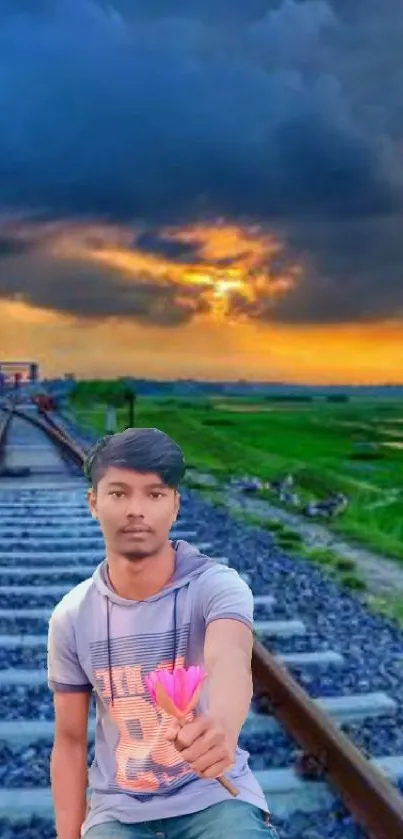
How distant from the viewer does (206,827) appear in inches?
78.8

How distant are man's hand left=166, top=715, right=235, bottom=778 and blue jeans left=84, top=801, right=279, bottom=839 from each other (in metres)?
0.31

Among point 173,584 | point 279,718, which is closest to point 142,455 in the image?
point 173,584

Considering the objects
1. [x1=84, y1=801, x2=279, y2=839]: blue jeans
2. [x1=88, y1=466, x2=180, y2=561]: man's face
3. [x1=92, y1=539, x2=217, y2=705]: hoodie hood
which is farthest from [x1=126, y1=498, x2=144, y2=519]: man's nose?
[x1=84, y1=801, x2=279, y2=839]: blue jeans

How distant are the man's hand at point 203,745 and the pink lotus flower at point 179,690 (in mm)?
82

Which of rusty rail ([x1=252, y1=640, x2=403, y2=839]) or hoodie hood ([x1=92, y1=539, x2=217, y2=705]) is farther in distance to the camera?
rusty rail ([x1=252, y1=640, x2=403, y2=839])

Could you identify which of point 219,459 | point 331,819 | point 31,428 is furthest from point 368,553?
point 31,428

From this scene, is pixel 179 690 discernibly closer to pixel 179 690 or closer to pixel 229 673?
pixel 179 690

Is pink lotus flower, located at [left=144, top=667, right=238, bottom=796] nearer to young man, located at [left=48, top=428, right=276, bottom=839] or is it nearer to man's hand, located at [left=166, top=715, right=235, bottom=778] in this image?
man's hand, located at [left=166, top=715, right=235, bottom=778]

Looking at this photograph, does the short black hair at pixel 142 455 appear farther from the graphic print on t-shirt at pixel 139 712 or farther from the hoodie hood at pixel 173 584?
the graphic print on t-shirt at pixel 139 712

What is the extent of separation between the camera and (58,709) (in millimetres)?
2186

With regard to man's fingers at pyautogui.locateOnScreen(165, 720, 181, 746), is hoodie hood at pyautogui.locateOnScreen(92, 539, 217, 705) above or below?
above

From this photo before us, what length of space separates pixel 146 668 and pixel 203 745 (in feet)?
1.31

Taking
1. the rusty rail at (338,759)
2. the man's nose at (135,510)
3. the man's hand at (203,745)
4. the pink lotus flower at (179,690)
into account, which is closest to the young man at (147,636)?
the man's nose at (135,510)

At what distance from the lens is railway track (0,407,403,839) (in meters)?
3.47
